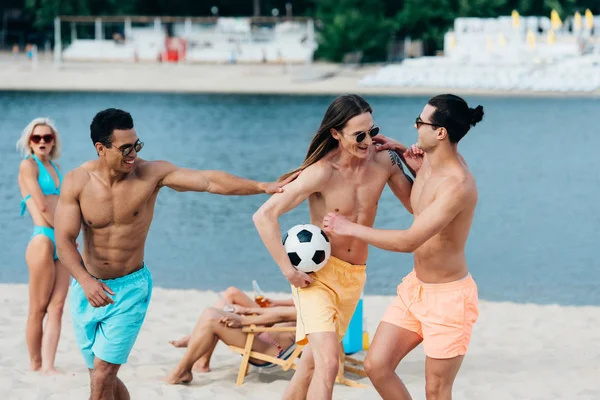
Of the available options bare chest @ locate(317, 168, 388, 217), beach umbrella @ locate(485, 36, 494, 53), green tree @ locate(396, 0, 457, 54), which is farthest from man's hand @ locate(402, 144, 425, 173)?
green tree @ locate(396, 0, 457, 54)

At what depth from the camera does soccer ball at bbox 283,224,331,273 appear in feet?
17.9

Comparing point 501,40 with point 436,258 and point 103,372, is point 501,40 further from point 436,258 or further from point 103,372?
point 103,372

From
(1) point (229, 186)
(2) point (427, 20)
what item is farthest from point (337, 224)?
(2) point (427, 20)

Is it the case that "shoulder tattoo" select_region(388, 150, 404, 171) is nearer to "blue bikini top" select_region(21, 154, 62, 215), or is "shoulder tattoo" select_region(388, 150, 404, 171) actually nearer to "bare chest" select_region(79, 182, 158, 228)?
"bare chest" select_region(79, 182, 158, 228)

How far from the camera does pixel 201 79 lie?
2080 inches

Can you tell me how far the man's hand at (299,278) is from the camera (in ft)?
18.0

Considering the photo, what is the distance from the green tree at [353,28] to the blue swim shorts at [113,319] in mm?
54051

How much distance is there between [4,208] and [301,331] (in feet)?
49.2

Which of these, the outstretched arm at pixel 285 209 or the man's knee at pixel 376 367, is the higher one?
the outstretched arm at pixel 285 209

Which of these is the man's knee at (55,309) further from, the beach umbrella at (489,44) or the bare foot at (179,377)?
the beach umbrella at (489,44)

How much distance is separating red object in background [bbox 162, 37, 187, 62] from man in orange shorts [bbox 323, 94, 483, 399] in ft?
183

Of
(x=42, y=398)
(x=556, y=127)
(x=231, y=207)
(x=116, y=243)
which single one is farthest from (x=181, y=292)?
(x=556, y=127)

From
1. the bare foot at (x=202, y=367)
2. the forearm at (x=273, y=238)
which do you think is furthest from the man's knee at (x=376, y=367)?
the bare foot at (x=202, y=367)

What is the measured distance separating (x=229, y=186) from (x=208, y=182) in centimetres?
13
